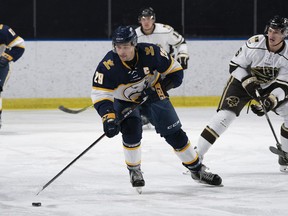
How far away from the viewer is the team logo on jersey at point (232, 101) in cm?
500

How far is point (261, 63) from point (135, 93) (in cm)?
100

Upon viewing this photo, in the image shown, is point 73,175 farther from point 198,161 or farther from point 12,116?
point 12,116

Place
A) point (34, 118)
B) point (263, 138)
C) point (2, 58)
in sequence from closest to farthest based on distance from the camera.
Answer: point (263, 138) < point (2, 58) < point (34, 118)

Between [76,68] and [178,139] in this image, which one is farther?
[76,68]

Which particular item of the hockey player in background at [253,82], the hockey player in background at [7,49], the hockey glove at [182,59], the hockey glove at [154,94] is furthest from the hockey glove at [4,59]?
the hockey glove at [154,94]

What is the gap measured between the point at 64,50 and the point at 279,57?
4909 millimetres

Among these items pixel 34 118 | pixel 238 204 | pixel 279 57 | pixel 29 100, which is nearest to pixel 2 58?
pixel 34 118

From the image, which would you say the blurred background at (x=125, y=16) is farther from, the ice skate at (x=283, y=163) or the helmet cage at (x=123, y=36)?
the helmet cage at (x=123, y=36)

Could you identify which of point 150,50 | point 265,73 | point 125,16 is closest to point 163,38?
point 125,16

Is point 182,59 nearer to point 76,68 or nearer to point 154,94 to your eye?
point 76,68

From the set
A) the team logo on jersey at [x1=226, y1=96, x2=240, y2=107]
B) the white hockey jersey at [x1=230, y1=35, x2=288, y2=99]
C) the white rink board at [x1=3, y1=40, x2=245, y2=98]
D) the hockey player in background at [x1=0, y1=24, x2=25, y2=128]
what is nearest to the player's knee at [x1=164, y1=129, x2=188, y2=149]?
the team logo on jersey at [x1=226, y1=96, x2=240, y2=107]

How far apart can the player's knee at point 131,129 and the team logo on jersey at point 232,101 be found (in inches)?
32.0

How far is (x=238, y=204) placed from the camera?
4000 mm

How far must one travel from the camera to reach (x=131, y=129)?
4.37 metres
